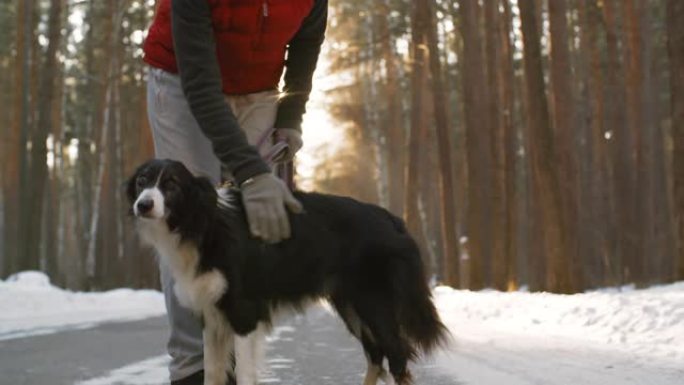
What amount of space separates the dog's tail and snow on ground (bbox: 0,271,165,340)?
6.20 metres

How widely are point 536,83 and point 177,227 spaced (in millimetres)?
12518

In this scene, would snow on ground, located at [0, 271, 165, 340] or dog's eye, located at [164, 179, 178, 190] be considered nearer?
dog's eye, located at [164, 179, 178, 190]

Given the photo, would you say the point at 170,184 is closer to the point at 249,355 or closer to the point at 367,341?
the point at 249,355

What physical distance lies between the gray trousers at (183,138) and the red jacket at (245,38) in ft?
0.25

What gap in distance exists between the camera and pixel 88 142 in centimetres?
4300

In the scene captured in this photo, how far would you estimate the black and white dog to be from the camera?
395cm

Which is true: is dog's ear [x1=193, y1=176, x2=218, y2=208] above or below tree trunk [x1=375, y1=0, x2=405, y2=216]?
below

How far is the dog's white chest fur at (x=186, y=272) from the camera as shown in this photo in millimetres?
3922

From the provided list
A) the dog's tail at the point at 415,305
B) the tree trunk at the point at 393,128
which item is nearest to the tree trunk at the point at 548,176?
the dog's tail at the point at 415,305

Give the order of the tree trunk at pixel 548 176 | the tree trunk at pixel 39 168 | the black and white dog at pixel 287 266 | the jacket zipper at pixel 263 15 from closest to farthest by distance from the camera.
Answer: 1. the black and white dog at pixel 287 266
2. the jacket zipper at pixel 263 15
3. the tree trunk at pixel 548 176
4. the tree trunk at pixel 39 168

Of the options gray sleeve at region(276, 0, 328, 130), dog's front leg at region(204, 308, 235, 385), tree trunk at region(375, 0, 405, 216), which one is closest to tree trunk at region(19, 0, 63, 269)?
tree trunk at region(375, 0, 405, 216)

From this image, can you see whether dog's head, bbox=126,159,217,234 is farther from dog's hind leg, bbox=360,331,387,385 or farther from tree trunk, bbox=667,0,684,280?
tree trunk, bbox=667,0,684,280

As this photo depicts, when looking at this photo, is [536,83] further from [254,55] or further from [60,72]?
[60,72]

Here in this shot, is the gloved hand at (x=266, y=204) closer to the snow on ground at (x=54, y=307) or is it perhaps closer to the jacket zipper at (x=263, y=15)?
the jacket zipper at (x=263, y=15)
